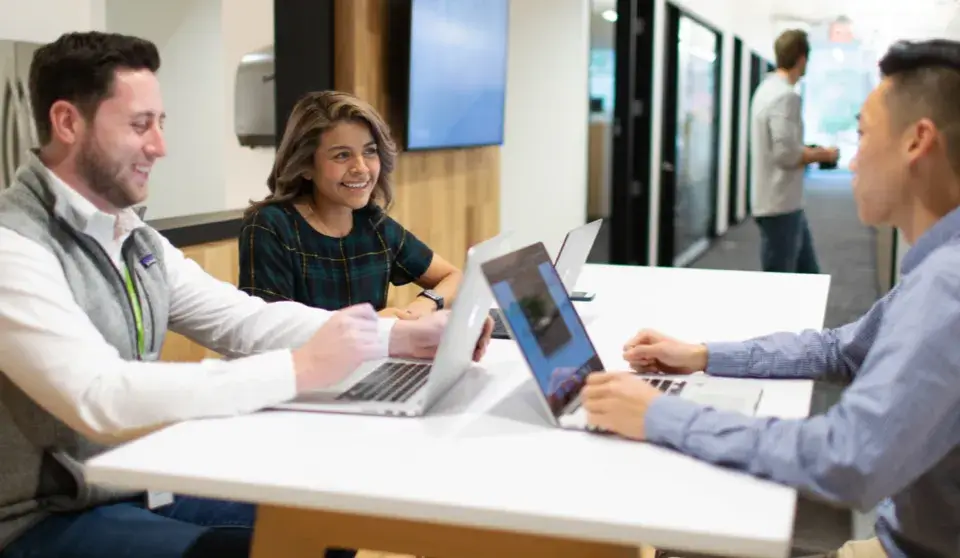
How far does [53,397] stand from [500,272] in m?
0.65

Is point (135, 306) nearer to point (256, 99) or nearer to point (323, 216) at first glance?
point (323, 216)

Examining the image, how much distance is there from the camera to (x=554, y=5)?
5.79 meters

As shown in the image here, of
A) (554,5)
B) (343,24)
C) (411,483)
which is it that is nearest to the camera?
(411,483)

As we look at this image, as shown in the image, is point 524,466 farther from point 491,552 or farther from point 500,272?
point 500,272

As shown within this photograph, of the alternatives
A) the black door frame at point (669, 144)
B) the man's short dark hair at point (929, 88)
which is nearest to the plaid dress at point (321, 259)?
the man's short dark hair at point (929, 88)

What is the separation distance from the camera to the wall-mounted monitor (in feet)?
12.5

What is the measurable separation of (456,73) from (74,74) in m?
2.77

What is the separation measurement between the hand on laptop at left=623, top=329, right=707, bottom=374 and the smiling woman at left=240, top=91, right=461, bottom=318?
0.75m

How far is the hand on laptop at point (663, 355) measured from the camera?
68.9 inches

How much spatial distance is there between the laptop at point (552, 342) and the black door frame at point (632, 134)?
5149mm

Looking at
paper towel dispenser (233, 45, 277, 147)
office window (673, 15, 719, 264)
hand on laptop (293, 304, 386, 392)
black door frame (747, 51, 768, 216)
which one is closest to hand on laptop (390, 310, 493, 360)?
hand on laptop (293, 304, 386, 392)

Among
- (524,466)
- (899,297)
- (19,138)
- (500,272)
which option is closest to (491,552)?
(524,466)

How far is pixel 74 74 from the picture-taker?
5.23 feet

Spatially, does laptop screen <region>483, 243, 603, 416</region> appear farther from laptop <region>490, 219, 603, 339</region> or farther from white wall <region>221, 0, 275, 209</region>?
white wall <region>221, 0, 275, 209</region>
